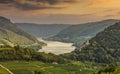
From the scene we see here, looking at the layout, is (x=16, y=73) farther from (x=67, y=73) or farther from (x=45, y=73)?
(x=67, y=73)

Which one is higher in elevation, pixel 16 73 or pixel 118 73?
pixel 118 73

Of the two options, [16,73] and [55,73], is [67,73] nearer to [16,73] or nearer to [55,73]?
[55,73]

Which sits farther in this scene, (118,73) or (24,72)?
(24,72)

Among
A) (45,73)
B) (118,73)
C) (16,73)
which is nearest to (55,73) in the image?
(45,73)

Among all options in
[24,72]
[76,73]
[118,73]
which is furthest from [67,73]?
[118,73]

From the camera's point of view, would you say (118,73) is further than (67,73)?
No

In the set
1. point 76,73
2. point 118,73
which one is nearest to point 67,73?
point 76,73

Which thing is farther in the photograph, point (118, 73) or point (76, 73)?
point (76, 73)

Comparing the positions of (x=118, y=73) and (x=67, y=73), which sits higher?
(x=118, y=73)
